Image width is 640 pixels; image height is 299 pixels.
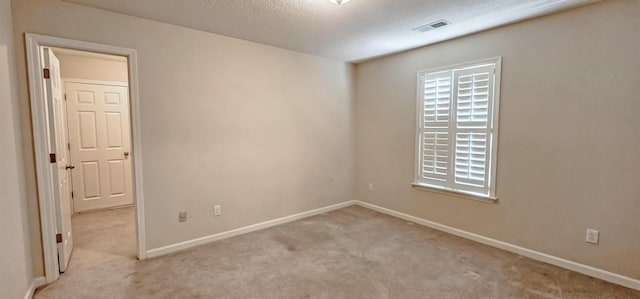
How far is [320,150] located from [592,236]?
318 centimetres

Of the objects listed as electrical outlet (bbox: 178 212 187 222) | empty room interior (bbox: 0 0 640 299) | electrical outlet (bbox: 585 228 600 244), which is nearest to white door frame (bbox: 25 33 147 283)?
empty room interior (bbox: 0 0 640 299)

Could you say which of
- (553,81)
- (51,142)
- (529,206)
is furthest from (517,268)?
(51,142)

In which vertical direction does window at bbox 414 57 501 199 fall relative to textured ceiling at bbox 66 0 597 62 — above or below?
below

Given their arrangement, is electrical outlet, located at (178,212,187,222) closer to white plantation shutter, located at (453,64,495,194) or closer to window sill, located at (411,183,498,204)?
window sill, located at (411,183,498,204)

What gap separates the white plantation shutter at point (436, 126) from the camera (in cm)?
355

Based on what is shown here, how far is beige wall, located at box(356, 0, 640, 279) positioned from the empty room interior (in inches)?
0.5

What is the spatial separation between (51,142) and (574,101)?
15.4 feet

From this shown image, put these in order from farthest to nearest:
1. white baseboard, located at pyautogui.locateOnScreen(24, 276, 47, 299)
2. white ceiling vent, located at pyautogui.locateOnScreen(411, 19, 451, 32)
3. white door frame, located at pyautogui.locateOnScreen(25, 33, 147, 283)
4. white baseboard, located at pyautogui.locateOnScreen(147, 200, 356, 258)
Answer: white baseboard, located at pyautogui.locateOnScreen(147, 200, 356, 258)
white ceiling vent, located at pyautogui.locateOnScreen(411, 19, 451, 32)
white door frame, located at pyautogui.locateOnScreen(25, 33, 147, 283)
white baseboard, located at pyautogui.locateOnScreen(24, 276, 47, 299)

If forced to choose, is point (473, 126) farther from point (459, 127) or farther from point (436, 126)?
point (436, 126)

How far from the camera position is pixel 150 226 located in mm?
2965

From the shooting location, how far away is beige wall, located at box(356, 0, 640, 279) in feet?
7.78

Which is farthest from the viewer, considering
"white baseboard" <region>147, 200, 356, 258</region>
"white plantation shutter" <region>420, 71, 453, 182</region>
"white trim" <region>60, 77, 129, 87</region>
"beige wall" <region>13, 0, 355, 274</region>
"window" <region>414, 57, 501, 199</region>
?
"white trim" <region>60, 77, 129, 87</region>

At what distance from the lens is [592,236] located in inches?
101

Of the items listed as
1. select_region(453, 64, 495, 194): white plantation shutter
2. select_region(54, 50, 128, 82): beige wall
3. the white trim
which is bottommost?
select_region(453, 64, 495, 194): white plantation shutter
